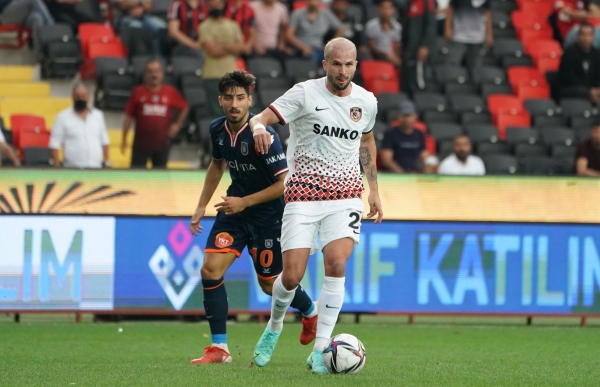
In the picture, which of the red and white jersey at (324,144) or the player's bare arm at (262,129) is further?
the red and white jersey at (324,144)

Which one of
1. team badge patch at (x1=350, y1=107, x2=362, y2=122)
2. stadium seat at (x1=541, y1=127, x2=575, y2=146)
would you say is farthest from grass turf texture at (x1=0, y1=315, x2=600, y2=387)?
stadium seat at (x1=541, y1=127, x2=575, y2=146)

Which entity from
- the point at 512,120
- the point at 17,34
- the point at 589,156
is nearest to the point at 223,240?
the point at 589,156

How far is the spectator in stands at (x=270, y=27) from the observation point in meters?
17.2

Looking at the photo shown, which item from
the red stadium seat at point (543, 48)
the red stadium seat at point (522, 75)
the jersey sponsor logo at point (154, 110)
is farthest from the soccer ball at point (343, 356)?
the red stadium seat at point (543, 48)

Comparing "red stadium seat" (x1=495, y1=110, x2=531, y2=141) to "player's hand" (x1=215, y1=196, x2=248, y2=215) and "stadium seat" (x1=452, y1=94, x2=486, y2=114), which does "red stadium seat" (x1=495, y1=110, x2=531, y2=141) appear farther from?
"player's hand" (x1=215, y1=196, x2=248, y2=215)

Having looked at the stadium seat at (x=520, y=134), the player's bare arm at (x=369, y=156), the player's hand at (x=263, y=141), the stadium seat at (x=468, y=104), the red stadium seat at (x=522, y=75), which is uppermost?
the red stadium seat at (x=522, y=75)

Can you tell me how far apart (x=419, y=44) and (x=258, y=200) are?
10.5m

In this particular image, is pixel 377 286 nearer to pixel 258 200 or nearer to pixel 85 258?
pixel 85 258

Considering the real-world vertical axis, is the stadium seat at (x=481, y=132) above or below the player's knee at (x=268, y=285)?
above

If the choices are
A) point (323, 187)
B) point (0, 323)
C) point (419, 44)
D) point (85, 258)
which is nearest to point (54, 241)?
point (85, 258)

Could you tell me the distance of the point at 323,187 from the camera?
7633 mm

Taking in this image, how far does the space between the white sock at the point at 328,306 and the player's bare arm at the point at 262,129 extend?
1.12 m

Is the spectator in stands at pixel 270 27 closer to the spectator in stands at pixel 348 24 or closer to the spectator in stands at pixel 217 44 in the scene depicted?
the spectator in stands at pixel 217 44

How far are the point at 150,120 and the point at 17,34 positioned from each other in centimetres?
409
